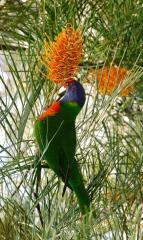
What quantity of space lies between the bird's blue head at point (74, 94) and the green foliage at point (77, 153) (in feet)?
0.08

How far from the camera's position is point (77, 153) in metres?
0.70

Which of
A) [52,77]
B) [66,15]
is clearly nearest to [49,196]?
[52,77]

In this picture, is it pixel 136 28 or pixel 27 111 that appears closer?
pixel 27 111

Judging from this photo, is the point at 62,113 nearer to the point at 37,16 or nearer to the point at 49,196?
the point at 49,196

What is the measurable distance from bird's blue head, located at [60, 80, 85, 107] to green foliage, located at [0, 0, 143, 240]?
0.03 meters

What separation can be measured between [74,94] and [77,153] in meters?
0.15

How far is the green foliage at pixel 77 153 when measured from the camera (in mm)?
579

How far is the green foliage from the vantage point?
1.90ft

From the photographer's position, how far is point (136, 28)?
0.90m

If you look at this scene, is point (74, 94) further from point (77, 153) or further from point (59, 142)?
point (77, 153)

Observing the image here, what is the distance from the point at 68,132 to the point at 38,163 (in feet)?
0.17

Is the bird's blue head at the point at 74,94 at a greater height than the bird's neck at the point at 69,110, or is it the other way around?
→ the bird's blue head at the point at 74,94

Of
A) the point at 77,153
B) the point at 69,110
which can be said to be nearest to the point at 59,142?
the point at 69,110

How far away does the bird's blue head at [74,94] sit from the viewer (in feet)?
1.83
